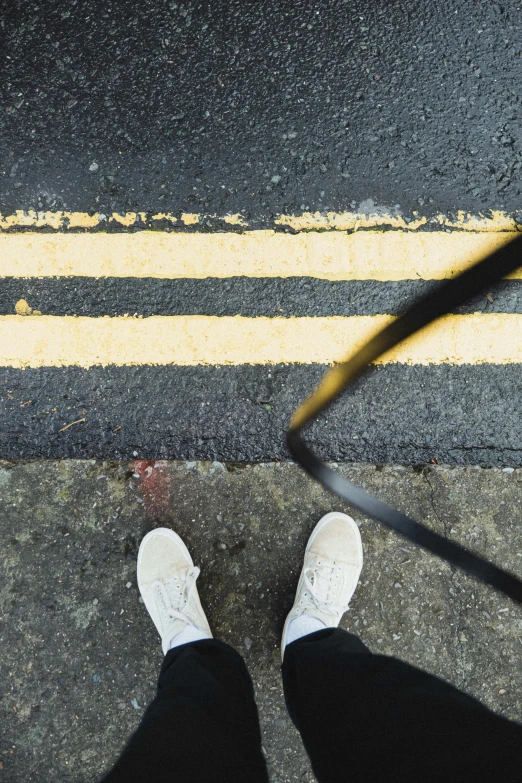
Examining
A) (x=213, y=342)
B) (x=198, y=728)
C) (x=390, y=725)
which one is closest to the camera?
(x=390, y=725)

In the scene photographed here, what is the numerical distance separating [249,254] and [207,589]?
130cm

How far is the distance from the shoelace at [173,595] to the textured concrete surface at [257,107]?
1406 millimetres

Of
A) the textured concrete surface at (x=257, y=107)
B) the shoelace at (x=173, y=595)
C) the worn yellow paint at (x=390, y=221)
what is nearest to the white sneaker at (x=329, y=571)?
the shoelace at (x=173, y=595)

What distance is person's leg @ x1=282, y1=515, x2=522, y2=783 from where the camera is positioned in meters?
1.09

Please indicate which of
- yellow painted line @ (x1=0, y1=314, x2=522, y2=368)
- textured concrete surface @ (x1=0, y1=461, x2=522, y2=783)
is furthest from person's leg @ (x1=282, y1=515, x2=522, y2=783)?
yellow painted line @ (x1=0, y1=314, x2=522, y2=368)

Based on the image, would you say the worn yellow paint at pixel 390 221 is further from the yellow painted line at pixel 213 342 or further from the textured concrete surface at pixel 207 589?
the textured concrete surface at pixel 207 589

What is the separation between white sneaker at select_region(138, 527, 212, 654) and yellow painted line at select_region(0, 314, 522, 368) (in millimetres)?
691

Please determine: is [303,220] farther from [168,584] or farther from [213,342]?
[168,584]

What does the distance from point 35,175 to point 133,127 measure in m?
0.42

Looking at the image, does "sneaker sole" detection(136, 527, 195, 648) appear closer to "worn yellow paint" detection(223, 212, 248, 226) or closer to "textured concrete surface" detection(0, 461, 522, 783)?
"textured concrete surface" detection(0, 461, 522, 783)

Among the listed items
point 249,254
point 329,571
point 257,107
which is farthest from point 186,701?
point 257,107

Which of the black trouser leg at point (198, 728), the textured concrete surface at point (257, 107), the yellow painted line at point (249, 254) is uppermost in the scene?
the textured concrete surface at point (257, 107)

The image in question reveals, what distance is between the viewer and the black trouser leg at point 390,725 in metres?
1.08

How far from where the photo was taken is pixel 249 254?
1.83 meters
